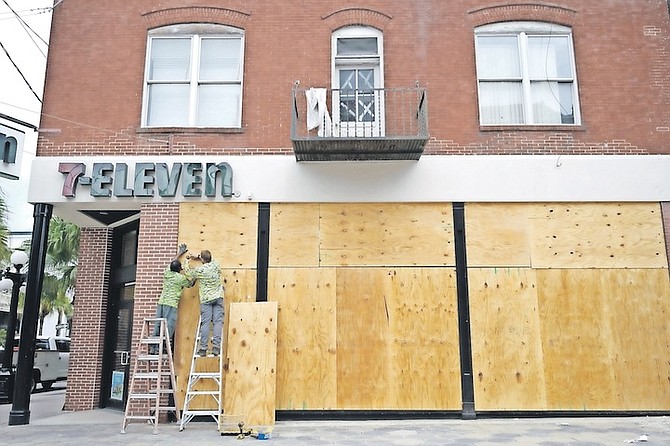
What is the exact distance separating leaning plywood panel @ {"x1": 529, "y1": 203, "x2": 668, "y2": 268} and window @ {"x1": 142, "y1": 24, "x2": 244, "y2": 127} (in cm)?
582

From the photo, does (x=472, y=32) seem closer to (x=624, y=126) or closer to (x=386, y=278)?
(x=624, y=126)

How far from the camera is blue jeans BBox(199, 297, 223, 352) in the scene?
8.85 metres

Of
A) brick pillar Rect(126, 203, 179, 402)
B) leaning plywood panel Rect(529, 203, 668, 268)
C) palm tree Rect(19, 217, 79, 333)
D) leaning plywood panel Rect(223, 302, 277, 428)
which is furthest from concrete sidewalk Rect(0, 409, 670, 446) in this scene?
palm tree Rect(19, 217, 79, 333)

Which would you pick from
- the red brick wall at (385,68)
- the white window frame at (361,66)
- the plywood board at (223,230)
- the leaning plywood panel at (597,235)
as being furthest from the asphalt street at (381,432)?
the white window frame at (361,66)

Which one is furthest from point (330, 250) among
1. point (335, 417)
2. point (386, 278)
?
point (335, 417)

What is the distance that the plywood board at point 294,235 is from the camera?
31.4ft

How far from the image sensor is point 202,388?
9062 mm

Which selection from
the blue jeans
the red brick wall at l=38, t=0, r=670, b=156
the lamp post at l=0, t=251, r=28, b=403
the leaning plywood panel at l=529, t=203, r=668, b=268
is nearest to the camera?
the blue jeans

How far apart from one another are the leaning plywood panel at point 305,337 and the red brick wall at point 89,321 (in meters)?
4.05

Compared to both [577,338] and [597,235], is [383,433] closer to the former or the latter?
[577,338]

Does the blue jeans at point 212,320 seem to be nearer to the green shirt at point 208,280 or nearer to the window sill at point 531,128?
the green shirt at point 208,280

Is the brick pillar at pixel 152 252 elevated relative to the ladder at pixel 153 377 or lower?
elevated

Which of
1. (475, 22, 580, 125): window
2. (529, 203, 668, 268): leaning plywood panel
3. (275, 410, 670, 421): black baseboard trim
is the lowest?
(275, 410, 670, 421): black baseboard trim

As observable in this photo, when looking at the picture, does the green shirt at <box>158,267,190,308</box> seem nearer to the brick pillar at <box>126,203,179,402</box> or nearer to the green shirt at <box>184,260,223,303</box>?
the green shirt at <box>184,260,223,303</box>
